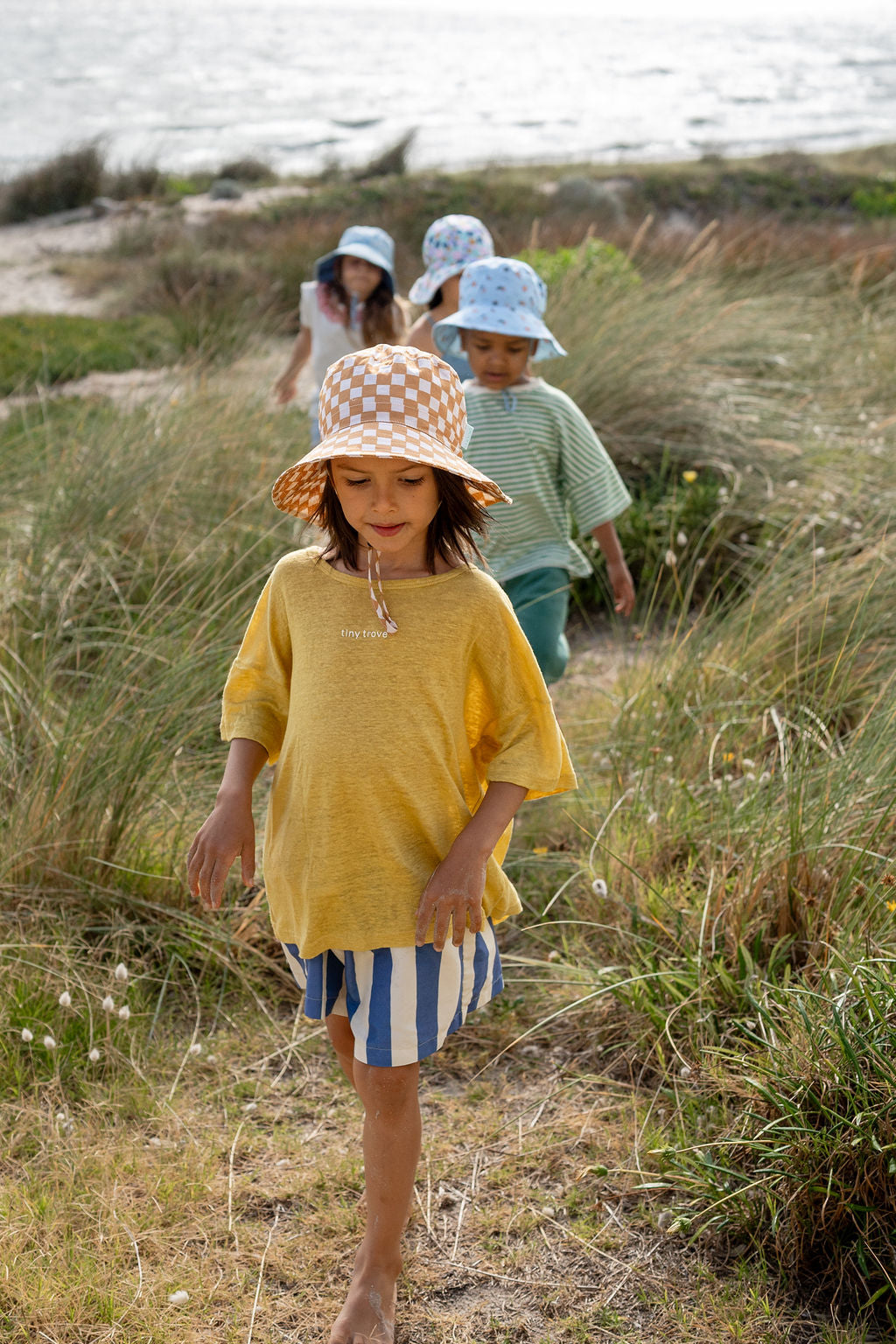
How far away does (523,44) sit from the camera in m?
83.4

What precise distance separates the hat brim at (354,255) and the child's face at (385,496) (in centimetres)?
348

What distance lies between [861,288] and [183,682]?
7383 millimetres

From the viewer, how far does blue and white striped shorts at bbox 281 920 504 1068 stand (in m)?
1.77

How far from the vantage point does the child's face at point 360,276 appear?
514 cm

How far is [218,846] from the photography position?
178 cm

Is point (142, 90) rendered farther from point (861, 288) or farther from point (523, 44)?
point (861, 288)

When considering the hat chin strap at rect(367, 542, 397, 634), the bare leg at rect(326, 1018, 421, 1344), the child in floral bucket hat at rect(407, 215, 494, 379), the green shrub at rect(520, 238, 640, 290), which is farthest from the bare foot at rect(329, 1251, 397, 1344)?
the green shrub at rect(520, 238, 640, 290)

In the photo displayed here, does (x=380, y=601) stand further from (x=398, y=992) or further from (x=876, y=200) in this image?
(x=876, y=200)

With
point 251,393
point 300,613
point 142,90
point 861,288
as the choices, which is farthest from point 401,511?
point 142,90

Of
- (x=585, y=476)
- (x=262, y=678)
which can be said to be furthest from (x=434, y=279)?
(x=262, y=678)

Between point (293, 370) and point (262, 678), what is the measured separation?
3868 mm

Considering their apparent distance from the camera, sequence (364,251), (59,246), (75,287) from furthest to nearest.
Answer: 1. (59,246)
2. (75,287)
3. (364,251)

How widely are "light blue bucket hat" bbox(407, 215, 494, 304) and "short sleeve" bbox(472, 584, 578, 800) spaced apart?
2749 millimetres

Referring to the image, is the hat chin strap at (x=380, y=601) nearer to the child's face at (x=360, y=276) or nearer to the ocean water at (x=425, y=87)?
the child's face at (x=360, y=276)
